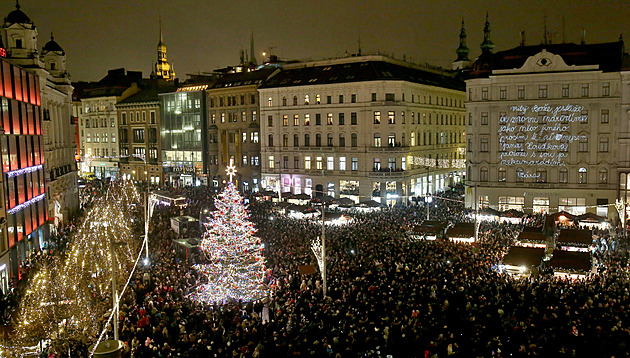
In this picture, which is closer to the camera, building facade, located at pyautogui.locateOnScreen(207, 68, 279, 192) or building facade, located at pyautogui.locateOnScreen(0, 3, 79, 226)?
building facade, located at pyautogui.locateOnScreen(0, 3, 79, 226)

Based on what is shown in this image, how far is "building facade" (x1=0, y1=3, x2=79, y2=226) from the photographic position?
4528cm

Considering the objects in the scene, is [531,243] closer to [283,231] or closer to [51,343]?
[283,231]

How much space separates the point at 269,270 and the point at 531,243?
17.5 m

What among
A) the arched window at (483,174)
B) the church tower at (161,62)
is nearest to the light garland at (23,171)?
the arched window at (483,174)

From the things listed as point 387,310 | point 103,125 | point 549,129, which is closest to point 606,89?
point 549,129

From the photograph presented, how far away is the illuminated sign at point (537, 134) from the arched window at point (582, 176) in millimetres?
1571

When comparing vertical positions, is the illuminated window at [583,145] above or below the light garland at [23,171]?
above

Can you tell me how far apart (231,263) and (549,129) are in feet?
119

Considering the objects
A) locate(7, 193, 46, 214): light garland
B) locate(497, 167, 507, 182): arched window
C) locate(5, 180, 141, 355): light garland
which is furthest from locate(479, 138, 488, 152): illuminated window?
locate(7, 193, 46, 214): light garland

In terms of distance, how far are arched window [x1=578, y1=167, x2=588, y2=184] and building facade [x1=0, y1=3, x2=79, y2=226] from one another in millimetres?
45550

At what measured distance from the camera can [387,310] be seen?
22016 millimetres

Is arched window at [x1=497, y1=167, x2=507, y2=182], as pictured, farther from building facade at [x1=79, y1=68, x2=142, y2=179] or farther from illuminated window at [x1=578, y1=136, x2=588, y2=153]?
building facade at [x1=79, y1=68, x2=142, y2=179]

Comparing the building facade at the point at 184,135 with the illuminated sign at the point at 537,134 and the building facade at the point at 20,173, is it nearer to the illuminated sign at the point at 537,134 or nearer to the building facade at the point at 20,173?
the building facade at the point at 20,173

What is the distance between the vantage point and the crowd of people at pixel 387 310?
18594 millimetres
